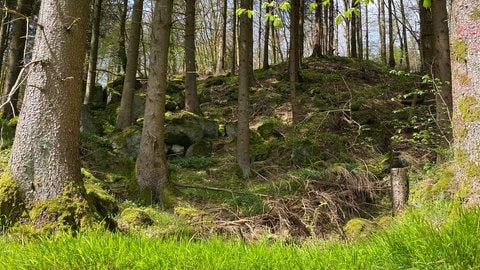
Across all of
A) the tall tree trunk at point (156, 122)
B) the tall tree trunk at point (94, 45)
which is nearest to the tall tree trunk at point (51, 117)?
the tall tree trunk at point (156, 122)

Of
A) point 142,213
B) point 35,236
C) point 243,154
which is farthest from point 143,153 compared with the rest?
point 35,236

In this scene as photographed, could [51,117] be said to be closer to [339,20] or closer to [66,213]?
[66,213]

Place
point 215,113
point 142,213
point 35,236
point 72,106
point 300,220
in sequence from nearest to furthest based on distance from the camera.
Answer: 1. point 35,236
2. point 72,106
3. point 142,213
4. point 300,220
5. point 215,113

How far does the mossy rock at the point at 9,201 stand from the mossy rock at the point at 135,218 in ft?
5.32

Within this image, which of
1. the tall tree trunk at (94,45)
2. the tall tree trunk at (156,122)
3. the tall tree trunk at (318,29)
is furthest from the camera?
the tall tree trunk at (318,29)

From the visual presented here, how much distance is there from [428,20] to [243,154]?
22.5 feet

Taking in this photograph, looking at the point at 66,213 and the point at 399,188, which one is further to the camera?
the point at 399,188

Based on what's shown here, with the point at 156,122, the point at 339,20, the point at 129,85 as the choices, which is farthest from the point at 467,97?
the point at 129,85

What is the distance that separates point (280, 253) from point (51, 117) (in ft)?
9.10

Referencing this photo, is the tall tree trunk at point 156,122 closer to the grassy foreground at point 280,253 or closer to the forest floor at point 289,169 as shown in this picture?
the forest floor at point 289,169

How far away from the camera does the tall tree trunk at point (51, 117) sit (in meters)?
4.15

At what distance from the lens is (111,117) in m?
15.1

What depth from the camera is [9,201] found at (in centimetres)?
400

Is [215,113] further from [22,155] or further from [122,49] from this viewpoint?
[22,155]
